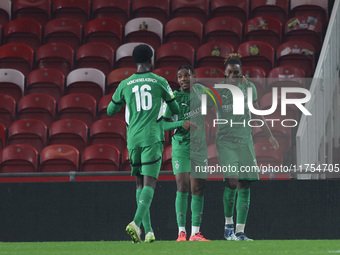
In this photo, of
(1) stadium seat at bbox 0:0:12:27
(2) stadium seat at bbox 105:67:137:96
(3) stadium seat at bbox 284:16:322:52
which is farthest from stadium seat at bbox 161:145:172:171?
(1) stadium seat at bbox 0:0:12:27

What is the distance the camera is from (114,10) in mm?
10961

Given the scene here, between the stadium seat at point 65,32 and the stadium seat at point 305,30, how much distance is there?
317 cm

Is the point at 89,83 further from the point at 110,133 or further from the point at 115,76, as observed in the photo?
the point at 110,133

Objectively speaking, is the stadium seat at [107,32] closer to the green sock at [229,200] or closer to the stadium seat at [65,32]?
the stadium seat at [65,32]

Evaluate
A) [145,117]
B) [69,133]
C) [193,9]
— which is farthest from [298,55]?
[145,117]

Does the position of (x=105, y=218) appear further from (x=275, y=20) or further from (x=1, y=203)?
(x=275, y=20)

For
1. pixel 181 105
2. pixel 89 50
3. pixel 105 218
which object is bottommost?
pixel 105 218

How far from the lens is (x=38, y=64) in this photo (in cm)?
1013

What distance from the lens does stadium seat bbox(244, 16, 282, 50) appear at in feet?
32.8

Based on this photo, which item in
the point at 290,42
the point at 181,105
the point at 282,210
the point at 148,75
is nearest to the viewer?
the point at 148,75

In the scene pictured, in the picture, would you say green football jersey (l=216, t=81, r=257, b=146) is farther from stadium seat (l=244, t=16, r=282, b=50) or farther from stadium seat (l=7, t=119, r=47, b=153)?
stadium seat (l=244, t=16, r=282, b=50)

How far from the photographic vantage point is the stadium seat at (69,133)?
336 inches

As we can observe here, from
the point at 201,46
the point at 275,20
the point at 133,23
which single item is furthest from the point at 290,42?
the point at 133,23

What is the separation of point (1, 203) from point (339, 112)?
11.8 ft
